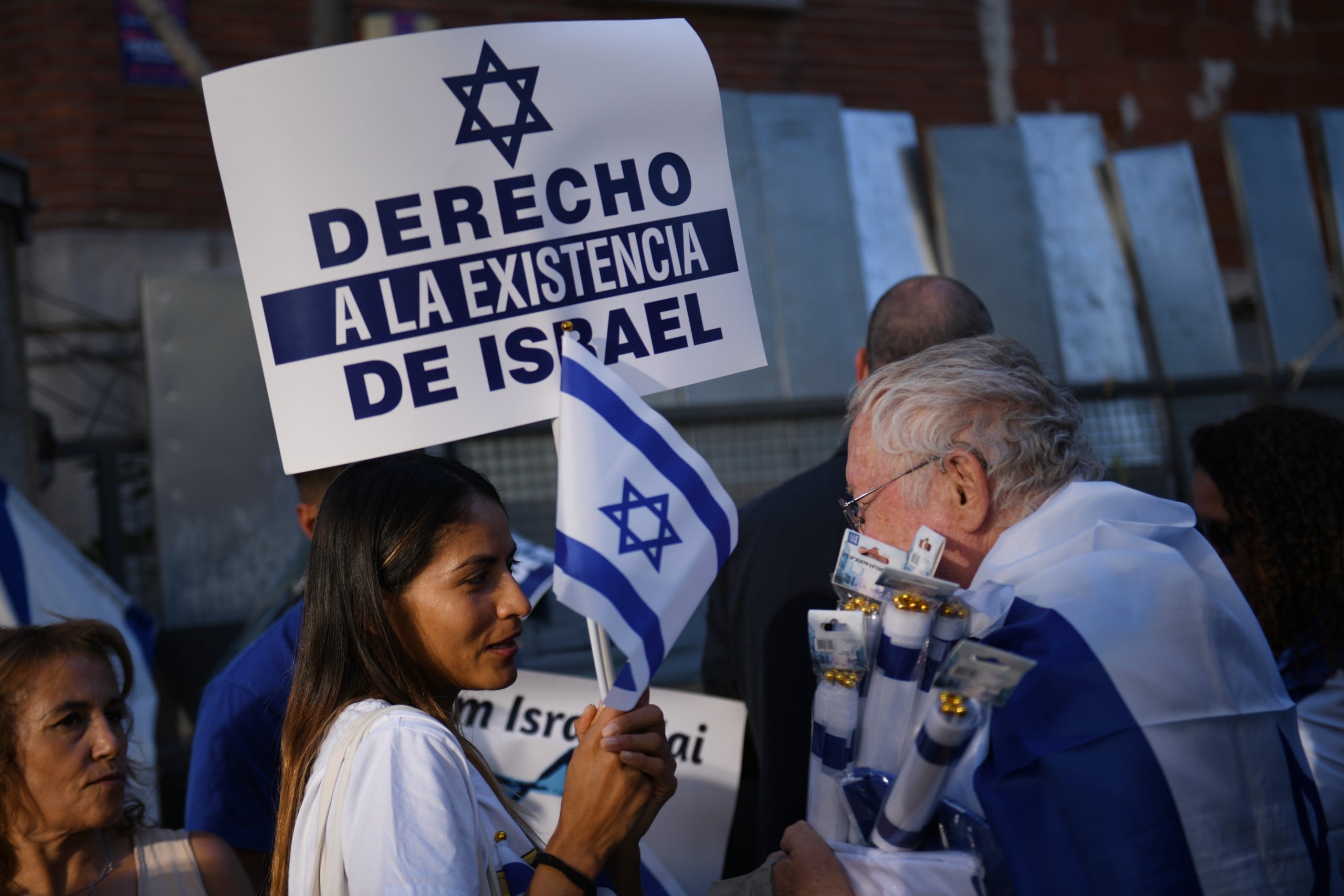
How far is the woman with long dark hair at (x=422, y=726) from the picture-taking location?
1467 millimetres

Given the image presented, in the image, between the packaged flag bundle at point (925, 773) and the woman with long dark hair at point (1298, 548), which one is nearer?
the packaged flag bundle at point (925, 773)

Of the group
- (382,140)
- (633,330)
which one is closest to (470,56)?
(382,140)

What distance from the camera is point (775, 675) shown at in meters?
2.69

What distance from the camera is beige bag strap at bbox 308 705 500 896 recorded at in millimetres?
1481

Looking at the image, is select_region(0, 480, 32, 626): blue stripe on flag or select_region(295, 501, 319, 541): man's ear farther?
select_region(0, 480, 32, 626): blue stripe on flag

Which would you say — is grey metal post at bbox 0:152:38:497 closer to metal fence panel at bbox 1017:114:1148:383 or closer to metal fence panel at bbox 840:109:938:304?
Result: metal fence panel at bbox 840:109:938:304

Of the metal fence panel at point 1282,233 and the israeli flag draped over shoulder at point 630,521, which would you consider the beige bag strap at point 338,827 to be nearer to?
the israeli flag draped over shoulder at point 630,521

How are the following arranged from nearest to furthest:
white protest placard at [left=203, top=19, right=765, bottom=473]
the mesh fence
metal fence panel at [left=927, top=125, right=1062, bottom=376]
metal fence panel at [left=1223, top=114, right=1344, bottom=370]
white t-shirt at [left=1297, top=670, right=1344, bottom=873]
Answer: white protest placard at [left=203, top=19, right=765, bottom=473] < white t-shirt at [left=1297, top=670, right=1344, bottom=873] < the mesh fence < metal fence panel at [left=927, top=125, right=1062, bottom=376] < metal fence panel at [left=1223, top=114, right=1344, bottom=370]

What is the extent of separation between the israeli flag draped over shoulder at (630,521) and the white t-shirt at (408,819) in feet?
0.81

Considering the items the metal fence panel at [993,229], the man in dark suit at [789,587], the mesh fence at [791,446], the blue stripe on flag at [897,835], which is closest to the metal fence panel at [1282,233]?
the mesh fence at [791,446]

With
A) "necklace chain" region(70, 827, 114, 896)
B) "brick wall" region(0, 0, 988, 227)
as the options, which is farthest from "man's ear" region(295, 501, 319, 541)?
"brick wall" region(0, 0, 988, 227)

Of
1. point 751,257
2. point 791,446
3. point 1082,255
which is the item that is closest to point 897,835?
point 791,446

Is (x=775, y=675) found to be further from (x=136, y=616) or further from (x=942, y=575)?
(x=136, y=616)

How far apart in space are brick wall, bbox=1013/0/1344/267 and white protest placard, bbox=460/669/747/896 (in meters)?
6.51
